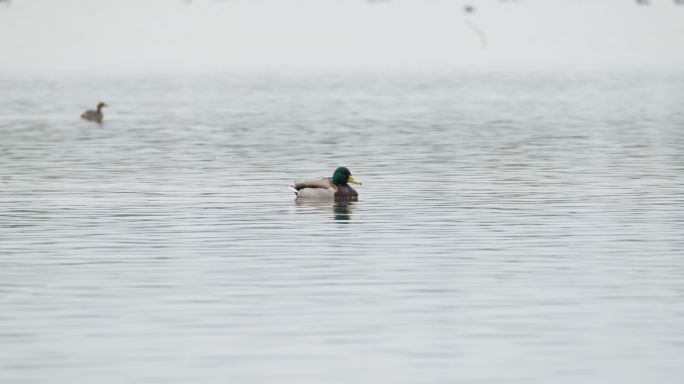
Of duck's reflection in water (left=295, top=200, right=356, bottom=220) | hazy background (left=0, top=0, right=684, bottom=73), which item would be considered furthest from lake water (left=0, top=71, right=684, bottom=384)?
hazy background (left=0, top=0, right=684, bottom=73)

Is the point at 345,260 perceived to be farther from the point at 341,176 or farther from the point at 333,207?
the point at 341,176

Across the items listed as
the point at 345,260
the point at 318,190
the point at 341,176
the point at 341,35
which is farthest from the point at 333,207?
the point at 341,35

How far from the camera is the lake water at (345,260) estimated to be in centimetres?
1616

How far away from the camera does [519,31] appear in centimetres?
14675

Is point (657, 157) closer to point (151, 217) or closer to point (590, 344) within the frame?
point (151, 217)

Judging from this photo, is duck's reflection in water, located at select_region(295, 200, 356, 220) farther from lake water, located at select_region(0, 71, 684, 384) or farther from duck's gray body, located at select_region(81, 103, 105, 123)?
duck's gray body, located at select_region(81, 103, 105, 123)

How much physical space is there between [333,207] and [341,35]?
121541 millimetres

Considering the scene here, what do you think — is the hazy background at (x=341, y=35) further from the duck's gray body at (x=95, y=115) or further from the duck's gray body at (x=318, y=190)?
the duck's gray body at (x=318, y=190)

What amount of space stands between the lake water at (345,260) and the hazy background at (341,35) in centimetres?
9426

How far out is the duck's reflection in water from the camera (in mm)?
28875

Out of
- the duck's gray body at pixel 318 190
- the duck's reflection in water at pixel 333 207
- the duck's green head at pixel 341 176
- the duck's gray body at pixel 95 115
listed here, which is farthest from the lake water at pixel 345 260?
the duck's gray body at pixel 95 115

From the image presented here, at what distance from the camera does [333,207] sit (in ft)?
99.2

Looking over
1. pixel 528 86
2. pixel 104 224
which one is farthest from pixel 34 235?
pixel 528 86

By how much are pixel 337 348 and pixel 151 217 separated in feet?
39.4
